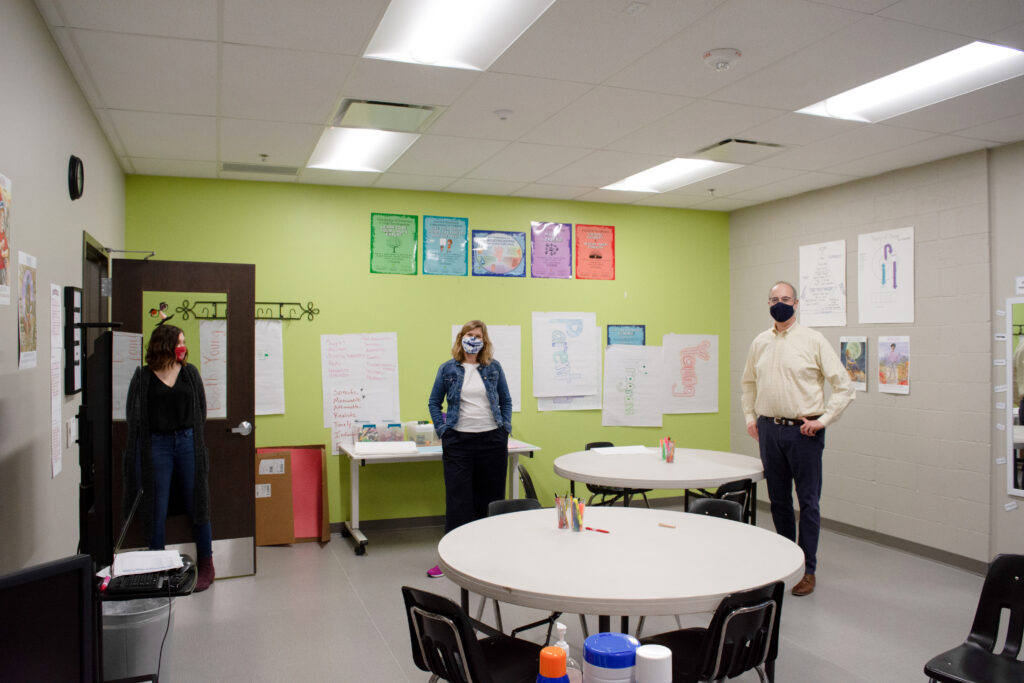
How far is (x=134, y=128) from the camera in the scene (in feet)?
14.4

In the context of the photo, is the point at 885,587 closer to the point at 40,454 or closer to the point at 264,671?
the point at 264,671

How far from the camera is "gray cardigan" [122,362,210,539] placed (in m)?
4.29

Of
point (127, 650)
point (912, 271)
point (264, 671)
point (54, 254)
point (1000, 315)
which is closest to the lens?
point (127, 650)

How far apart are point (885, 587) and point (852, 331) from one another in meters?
2.09

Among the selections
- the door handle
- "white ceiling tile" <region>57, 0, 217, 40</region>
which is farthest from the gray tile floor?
"white ceiling tile" <region>57, 0, 217, 40</region>

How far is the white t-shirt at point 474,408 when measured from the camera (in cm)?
477

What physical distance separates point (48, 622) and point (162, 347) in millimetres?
3118

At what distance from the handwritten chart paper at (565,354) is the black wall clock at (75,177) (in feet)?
12.6

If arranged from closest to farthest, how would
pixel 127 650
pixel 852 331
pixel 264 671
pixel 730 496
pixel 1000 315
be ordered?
pixel 127 650 < pixel 264 671 < pixel 730 496 < pixel 1000 315 < pixel 852 331

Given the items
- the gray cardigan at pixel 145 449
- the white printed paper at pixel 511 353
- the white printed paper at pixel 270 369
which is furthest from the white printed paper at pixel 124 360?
the white printed paper at pixel 511 353

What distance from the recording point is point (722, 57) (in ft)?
10.9

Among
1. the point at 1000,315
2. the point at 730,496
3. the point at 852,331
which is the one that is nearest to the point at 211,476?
the point at 730,496

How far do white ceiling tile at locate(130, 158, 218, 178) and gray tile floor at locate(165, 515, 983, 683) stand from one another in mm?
2863

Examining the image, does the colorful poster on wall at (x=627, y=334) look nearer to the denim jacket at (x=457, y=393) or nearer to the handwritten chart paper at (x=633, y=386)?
the handwritten chart paper at (x=633, y=386)
